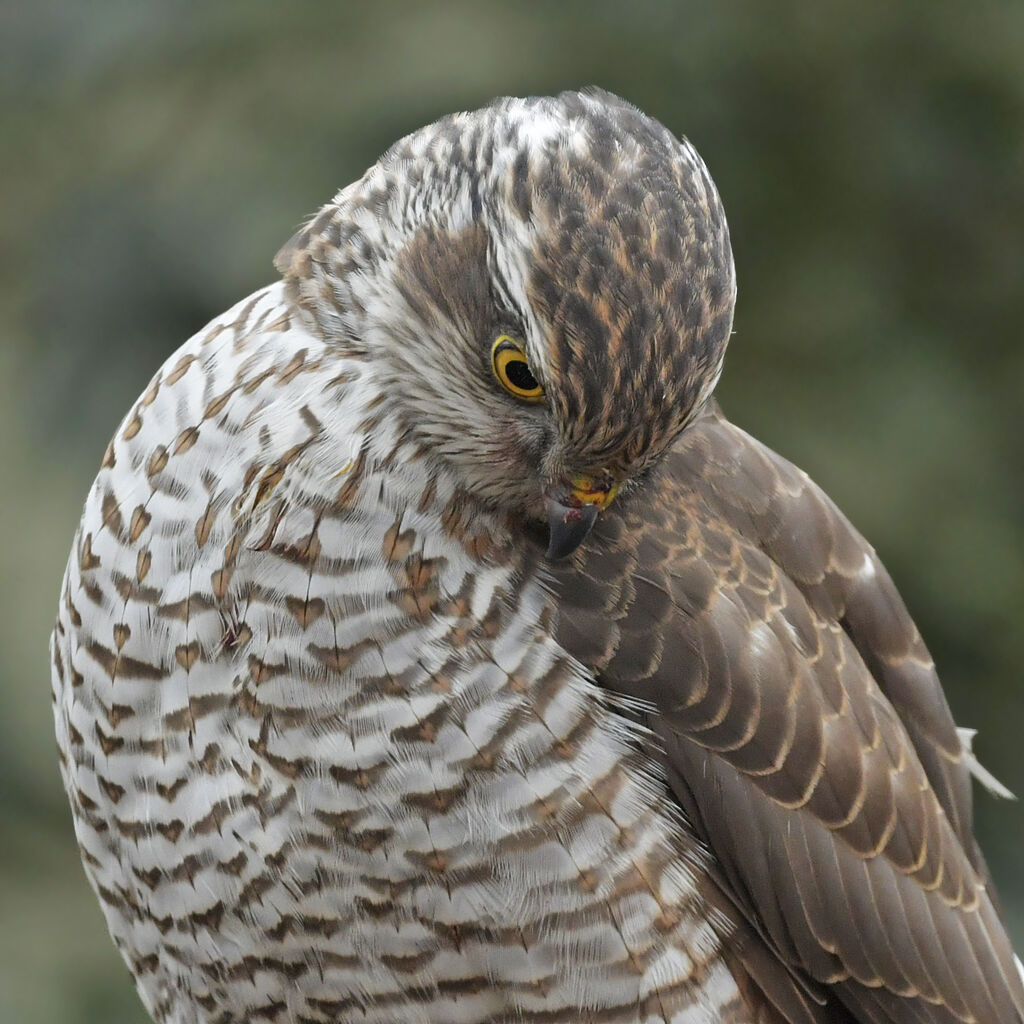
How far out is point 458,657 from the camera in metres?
1.90

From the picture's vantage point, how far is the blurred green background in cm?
457

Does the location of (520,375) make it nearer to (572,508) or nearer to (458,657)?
(572,508)

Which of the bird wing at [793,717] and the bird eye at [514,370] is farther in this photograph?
the bird wing at [793,717]

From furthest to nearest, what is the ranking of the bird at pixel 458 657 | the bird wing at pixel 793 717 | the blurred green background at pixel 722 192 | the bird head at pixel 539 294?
1. the blurred green background at pixel 722 192
2. the bird wing at pixel 793 717
3. the bird at pixel 458 657
4. the bird head at pixel 539 294

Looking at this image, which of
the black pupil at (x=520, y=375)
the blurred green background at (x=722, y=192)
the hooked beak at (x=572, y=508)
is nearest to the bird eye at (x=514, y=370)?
the black pupil at (x=520, y=375)

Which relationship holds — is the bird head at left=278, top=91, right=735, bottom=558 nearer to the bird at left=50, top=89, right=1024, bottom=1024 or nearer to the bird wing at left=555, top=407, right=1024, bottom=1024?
the bird at left=50, top=89, right=1024, bottom=1024

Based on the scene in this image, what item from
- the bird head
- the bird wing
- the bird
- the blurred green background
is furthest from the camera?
the blurred green background

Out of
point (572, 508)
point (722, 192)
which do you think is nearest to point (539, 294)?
point (572, 508)

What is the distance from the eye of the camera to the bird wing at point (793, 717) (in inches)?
79.2

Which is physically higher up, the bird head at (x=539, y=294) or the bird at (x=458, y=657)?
the bird head at (x=539, y=294)

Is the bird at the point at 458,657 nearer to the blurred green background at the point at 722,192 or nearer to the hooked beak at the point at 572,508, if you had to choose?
the hooked beak at the point at 572,508

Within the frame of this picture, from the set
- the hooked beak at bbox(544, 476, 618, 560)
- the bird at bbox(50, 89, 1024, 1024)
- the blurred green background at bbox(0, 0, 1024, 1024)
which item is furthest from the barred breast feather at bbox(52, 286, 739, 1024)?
the blurred green background at bbox(0, 0, 1024, 1024)

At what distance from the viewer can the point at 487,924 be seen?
6.48ft

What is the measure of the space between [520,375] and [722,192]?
319cm
